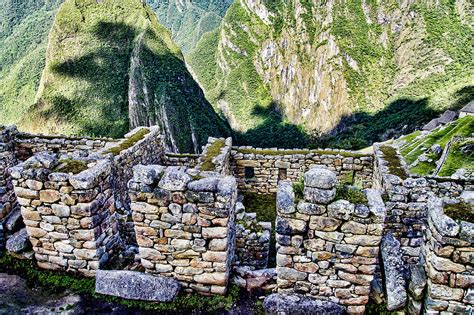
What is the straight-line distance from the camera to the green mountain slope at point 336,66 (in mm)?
123000

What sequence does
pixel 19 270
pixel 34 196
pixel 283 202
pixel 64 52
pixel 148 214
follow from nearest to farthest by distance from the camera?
pixel 283 202 → pixel 148 214 → pixel 34 196 → pixel 19 270 → pixel 64 52

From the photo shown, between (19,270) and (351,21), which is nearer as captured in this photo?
(19,270)

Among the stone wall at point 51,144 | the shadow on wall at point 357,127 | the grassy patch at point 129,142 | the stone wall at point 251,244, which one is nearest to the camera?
the stone wall at point 251,244

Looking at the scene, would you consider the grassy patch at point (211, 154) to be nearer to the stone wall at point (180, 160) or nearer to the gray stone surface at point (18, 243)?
the stone wall at point (180, 160)

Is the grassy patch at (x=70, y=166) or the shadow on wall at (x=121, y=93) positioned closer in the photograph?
the grassy patch at (x=70, y=166)

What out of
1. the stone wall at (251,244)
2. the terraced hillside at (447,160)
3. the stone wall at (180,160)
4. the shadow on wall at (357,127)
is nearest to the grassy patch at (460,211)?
the stone wall at (251,244)

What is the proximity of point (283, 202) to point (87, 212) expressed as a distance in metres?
3.00

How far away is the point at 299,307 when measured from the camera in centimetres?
492

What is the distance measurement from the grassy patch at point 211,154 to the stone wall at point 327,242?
5470 millimetres

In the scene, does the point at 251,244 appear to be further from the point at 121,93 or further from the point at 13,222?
the point at 121,93

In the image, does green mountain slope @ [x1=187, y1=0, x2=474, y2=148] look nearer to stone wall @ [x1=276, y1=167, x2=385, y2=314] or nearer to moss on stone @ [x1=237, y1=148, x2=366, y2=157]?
moss on stone @ [x1=237, y1=148, x2=366, y2=157]

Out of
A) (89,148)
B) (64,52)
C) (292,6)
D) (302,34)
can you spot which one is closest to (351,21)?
(302,34)

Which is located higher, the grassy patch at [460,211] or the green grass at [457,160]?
the grassy patch at [460,211]

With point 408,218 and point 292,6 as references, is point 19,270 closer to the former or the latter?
point 408,218
